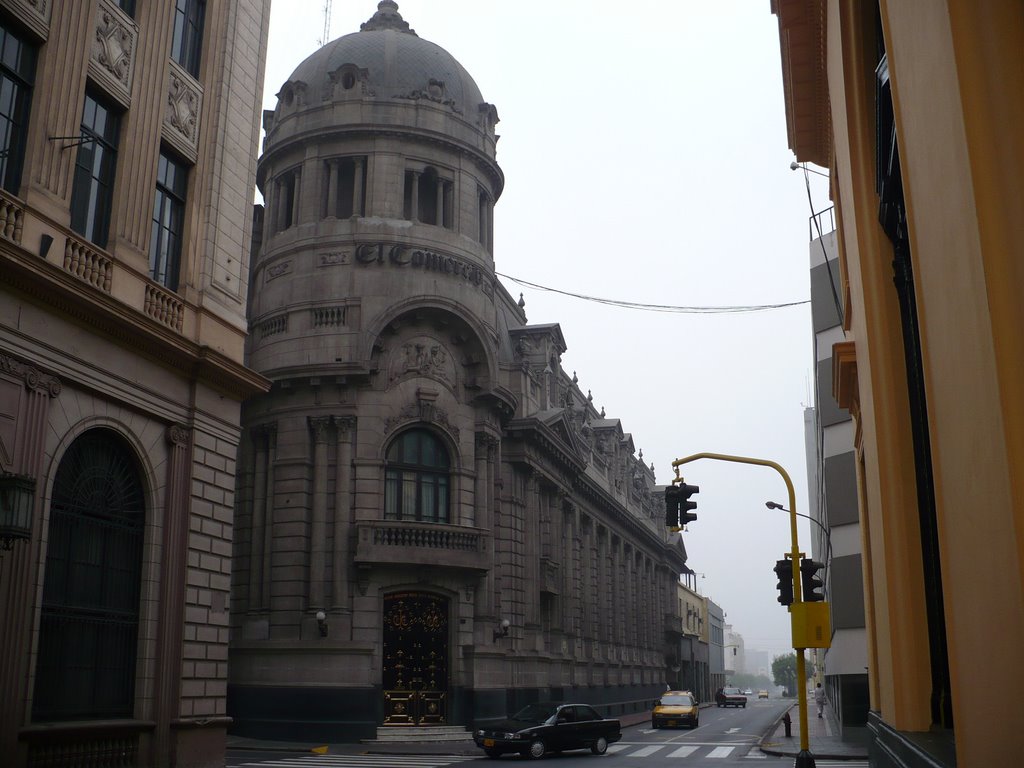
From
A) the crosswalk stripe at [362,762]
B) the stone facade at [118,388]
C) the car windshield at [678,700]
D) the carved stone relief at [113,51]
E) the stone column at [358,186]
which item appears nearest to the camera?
the stone facade at [118,388]

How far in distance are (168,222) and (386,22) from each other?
28.6 metres

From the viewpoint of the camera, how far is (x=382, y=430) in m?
37.0

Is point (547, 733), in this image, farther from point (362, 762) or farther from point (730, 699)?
point (730, 699)

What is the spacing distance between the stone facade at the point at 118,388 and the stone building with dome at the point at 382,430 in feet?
48.5

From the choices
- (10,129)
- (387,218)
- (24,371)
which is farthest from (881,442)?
(387,218)

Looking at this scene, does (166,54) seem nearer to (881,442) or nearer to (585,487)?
(881,442)

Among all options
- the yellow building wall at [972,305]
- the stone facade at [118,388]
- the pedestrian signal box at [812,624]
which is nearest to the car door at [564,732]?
the stone facade at [118,388]

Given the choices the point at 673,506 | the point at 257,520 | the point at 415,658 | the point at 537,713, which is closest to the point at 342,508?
the point at 257,520

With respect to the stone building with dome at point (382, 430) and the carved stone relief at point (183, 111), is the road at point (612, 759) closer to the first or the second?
the stone building with dome at point (382, 430)

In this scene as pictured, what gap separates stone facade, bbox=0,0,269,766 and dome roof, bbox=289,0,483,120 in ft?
60.7

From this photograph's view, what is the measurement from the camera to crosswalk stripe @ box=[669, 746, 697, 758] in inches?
1208

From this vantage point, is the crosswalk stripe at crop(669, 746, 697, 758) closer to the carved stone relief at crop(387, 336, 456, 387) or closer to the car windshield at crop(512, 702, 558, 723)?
the car windshield at crop(512, 702, 558, 723)

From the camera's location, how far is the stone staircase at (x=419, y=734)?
34.4 metres

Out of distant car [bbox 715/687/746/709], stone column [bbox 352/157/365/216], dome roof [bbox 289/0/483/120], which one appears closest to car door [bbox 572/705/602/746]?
stone column [bbox 352/157/365/216]
